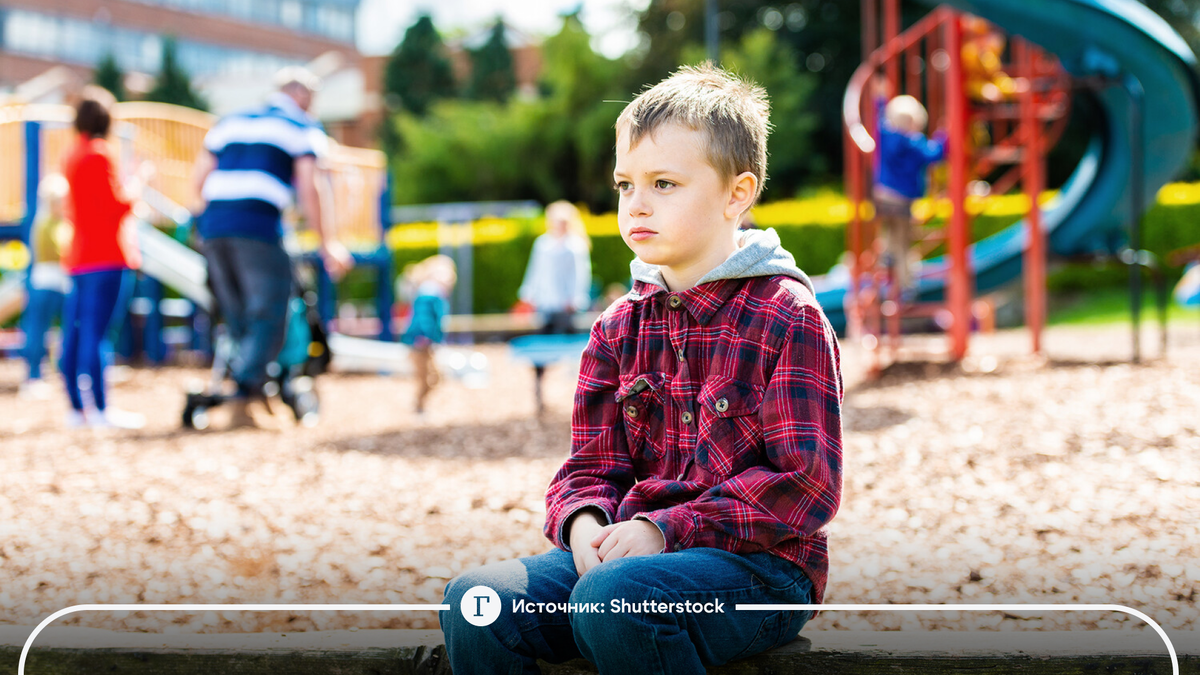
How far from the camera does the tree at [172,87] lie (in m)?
34.5

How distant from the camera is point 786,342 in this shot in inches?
57.7

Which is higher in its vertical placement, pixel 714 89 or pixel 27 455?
pixel 714 89

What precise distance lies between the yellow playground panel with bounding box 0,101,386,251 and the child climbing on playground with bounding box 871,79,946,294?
4.87 metres

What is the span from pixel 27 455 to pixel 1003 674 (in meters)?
4.01

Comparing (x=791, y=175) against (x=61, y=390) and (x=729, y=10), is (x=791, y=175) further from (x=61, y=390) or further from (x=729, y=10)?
(x=61, y=390)

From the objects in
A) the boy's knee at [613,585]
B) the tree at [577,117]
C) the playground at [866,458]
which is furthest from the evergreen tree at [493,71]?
the boy's knee at [613,585]

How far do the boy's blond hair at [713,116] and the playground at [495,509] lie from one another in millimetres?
975

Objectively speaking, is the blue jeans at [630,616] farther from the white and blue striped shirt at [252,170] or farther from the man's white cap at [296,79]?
the man's white cap at [296,79]

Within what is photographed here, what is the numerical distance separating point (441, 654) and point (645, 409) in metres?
0.56

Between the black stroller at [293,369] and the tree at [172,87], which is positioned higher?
the tree at [172,87]

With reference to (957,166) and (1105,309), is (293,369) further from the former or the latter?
(1105,309)

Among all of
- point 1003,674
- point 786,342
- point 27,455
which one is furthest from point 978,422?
point 27,455

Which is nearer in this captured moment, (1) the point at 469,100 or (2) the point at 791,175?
(2) the point at 791,175

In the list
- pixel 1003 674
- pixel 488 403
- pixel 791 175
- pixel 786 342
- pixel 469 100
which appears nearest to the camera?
pixel 786 342
